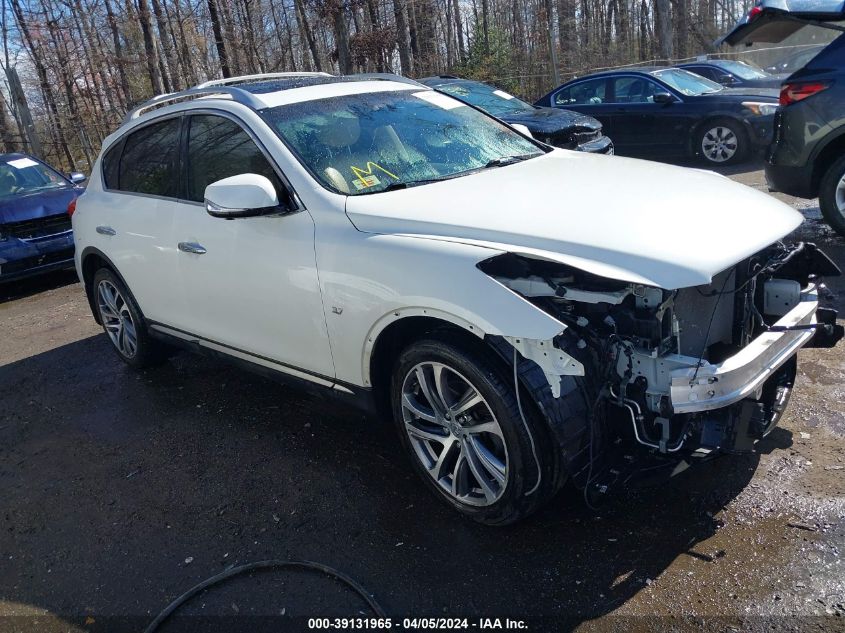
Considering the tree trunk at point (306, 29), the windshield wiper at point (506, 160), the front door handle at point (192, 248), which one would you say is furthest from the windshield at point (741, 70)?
the tree trunk at point (306, 29)

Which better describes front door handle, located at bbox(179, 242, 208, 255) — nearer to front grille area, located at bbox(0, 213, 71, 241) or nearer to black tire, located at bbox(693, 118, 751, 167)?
front grille area, located at bbox(0, 213, 71, 241)

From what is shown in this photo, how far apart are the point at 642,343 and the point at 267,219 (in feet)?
6.35

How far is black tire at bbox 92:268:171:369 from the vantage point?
5.07 metres

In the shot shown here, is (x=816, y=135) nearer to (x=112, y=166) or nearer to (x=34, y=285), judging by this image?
(x=112, y=166)

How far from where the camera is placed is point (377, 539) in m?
3.07

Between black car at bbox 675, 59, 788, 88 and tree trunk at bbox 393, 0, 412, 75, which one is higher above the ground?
tree trunk at bbox 393, 0, 412, 75

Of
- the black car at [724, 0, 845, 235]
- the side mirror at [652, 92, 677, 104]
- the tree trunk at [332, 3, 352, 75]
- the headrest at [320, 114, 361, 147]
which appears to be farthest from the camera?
the tree trunk at [332, 3, 352, 75]

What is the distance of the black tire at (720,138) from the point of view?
10250 millimetres

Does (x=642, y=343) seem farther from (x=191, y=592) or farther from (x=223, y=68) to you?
(x=223, y=68)

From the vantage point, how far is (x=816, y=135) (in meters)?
5.93

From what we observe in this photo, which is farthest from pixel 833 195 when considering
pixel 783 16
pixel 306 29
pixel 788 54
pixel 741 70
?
pixel 306 29

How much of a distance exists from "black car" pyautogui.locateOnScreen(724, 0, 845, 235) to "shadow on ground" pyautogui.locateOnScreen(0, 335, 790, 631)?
3.53m

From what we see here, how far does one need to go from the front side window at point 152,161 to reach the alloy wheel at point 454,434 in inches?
Result: 87.2

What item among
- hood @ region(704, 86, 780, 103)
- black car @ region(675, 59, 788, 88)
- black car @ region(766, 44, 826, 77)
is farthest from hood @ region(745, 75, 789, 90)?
black car @ region(766, 44, 826, 77)
